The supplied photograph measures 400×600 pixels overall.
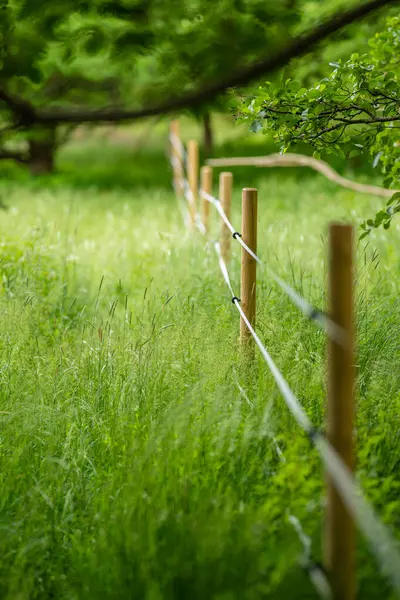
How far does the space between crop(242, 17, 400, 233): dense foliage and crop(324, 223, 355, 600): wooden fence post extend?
197 cm

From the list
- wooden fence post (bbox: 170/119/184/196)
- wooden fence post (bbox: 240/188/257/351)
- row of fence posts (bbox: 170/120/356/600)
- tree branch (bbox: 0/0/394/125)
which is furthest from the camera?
wooden fence post (bbox: 170/119/184/196)

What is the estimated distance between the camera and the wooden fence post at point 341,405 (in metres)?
2.18

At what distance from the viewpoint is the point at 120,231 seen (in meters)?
10.3

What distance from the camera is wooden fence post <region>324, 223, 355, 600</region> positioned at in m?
2.18

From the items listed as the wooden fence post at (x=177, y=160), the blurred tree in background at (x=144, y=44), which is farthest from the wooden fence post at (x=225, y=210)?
the wooden fence post at (x=177, y=160)

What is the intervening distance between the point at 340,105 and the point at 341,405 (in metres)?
2.44

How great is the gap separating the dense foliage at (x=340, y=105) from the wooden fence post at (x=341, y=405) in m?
1.97

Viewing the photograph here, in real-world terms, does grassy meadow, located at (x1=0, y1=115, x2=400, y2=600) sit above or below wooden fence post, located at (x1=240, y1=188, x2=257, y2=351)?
below

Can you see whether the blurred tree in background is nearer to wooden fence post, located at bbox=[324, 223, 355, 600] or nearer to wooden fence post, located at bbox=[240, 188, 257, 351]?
wooden fence post, located at bbox=[324, 223, 355, 600]

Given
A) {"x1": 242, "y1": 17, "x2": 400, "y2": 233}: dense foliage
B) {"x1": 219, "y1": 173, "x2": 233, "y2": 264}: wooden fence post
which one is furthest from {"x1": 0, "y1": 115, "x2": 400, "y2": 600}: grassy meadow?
{"x1": 242, "y1": 17, "x2": 400, "y2": 233}: dense foliage

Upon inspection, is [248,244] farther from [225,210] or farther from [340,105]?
[225,210]

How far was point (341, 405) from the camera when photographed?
7.18 feet

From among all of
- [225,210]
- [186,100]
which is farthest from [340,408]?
[225,210]

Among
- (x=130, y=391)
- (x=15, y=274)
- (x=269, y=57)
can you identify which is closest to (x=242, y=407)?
(x=130, y=391)
